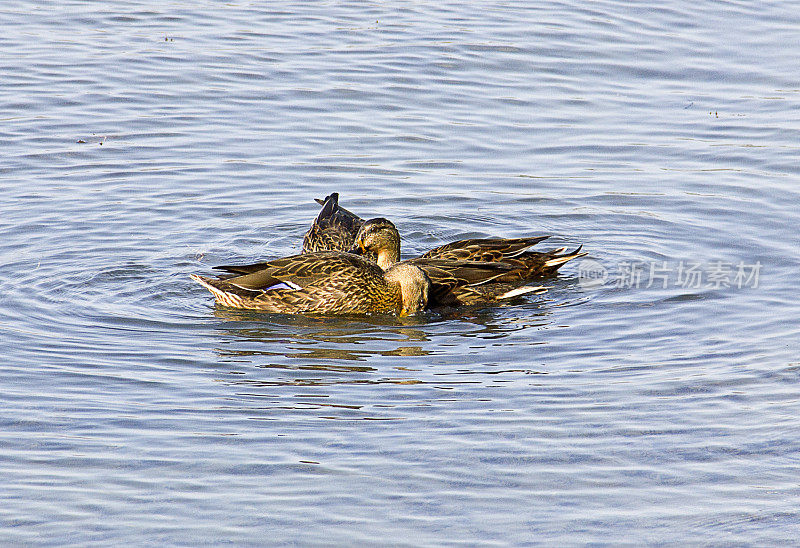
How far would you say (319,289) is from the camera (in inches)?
419

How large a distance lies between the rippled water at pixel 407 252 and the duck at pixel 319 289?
19cm

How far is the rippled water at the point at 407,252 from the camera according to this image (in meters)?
6.62

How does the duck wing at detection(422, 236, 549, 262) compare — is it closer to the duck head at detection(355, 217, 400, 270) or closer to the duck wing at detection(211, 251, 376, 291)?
the duck head at detection(355, 217, 400, 270)

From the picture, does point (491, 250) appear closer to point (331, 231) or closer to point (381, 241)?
point (381, 241)

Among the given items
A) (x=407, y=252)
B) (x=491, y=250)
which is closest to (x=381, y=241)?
(x=491, y=250)

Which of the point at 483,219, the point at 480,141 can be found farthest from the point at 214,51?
the point at 483,219

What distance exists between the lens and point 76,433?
7.46m

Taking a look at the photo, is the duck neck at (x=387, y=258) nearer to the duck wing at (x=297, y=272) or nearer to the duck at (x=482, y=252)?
the duck at (x=482, y=252)

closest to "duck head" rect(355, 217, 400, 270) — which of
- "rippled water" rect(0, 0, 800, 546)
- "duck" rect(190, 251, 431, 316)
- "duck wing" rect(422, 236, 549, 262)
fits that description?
"duck wing" rect(422, 236, 549, 262)

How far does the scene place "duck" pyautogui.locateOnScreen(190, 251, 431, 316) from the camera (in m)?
10.6

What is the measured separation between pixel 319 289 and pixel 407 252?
2027 millimetres

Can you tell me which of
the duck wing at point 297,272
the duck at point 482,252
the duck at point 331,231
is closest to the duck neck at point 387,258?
the duck at point 482,252

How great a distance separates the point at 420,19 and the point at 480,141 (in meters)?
6.27

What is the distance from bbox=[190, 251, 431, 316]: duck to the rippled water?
189mm
